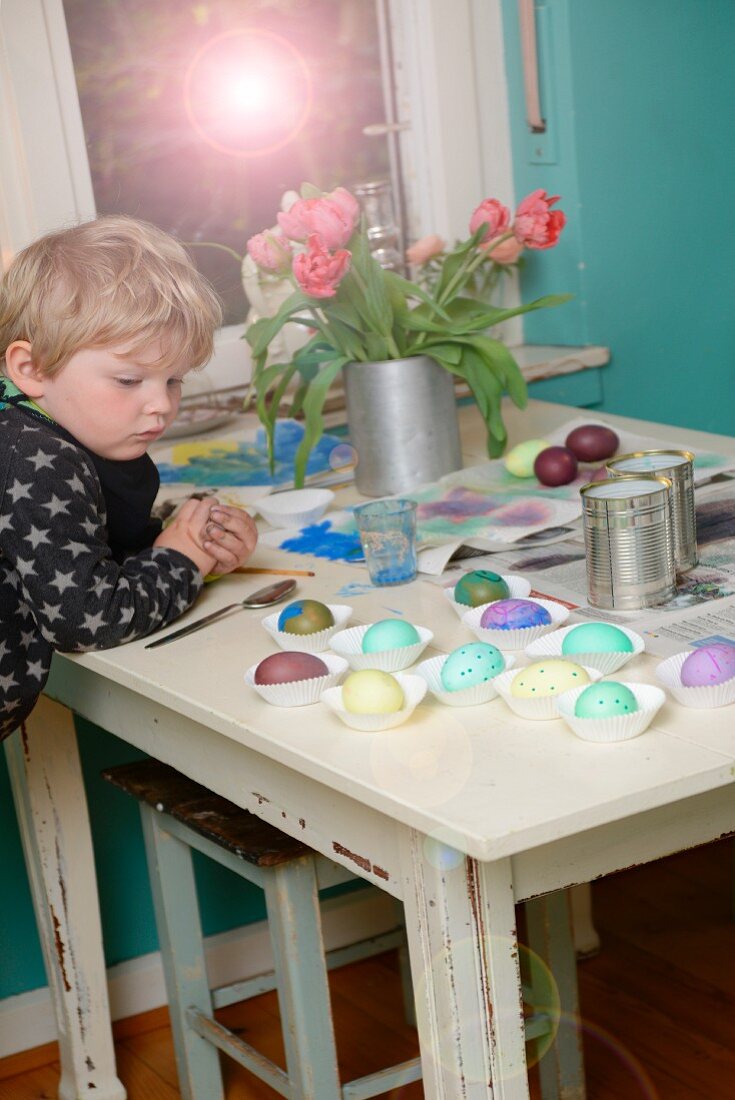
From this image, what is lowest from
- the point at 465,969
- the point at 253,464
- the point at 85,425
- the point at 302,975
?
the point at 302,975

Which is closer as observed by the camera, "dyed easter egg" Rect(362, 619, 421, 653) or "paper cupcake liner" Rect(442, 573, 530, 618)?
"dyed easter egg" Rect(362, 619, 421, 653)

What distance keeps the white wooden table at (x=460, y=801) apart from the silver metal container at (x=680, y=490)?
0.26 metres

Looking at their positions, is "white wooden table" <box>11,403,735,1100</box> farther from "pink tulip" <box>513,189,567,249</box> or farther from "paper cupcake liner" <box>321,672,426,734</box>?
Result: "pink tulip" <box>513,189,567,249</box>

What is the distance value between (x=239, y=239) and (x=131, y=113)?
0.29 metres

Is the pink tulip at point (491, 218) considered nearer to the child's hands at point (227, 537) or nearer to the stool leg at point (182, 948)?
the child's hands at point (227, 537)

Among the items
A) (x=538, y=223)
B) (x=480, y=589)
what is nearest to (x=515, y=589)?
(x=480, y=589)

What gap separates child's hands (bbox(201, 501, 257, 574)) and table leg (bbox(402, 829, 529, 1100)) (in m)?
0.58

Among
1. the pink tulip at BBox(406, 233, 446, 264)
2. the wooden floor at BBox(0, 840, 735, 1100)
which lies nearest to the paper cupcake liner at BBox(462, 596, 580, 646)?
the wooden floor at BBox(0, 840, 735, 1100)

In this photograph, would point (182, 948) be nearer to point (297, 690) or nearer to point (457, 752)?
point (297, 690)

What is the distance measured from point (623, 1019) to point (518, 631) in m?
1.07

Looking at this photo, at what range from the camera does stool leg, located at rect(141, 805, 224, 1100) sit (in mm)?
1788

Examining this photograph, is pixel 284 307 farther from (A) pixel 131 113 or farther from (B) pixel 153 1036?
(B) pixel 153 1036

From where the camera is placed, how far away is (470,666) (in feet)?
3.87

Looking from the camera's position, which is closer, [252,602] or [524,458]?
[252,602]
